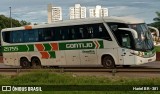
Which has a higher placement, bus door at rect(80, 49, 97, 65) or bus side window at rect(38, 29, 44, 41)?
bus side window at rect(38, 29, 44, 41)

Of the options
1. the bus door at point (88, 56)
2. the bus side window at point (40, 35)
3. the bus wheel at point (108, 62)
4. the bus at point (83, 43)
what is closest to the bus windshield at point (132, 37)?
the bus at point (83, 43)

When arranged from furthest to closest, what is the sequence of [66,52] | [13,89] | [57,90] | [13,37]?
[13,37] < [66,52] < [57,90] < [13,89]

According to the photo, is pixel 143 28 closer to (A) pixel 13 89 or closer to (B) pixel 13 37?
(B) pixel 13 37

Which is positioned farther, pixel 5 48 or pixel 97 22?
pixel 5 48

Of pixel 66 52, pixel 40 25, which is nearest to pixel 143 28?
pixel 66 52

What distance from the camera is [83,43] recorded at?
25.5 meters

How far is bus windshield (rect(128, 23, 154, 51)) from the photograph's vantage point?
77.4ft

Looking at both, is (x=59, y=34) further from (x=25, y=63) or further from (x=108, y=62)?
(x=108, y=62)

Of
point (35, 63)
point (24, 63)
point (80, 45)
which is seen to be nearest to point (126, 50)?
point (80, 45)

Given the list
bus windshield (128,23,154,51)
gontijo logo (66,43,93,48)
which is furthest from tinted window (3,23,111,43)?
bus windshield (128,23,154,51)

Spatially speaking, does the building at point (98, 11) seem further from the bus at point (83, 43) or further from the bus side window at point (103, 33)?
the bus side window at point (103, 33)

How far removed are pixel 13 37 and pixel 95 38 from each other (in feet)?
25.5

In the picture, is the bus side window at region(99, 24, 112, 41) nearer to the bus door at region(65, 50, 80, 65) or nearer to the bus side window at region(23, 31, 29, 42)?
the bus door at region(65, 50, 80, 65)

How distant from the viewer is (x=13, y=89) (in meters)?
12.1
